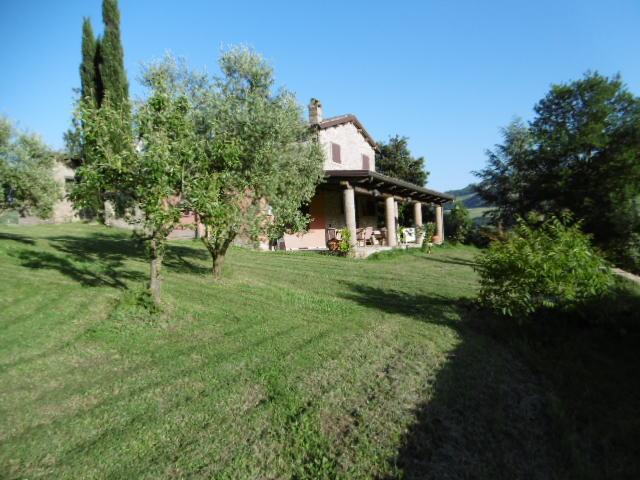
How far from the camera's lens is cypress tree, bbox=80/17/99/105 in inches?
883

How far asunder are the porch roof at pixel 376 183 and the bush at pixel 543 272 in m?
8.93

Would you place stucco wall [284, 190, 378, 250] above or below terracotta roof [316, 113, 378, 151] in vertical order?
below

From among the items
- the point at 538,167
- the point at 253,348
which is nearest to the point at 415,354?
the point at 253,348

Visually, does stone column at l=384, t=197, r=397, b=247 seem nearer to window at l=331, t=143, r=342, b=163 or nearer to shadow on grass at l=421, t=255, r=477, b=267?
shadow on grass at l=421, t=255, r=477, b=267

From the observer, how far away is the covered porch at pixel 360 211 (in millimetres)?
16156

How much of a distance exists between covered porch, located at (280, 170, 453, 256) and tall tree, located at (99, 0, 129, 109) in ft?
42.7

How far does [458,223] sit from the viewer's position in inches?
1152

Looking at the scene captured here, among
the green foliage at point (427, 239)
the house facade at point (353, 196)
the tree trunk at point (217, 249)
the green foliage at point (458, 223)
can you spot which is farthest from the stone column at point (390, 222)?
the tree trunk at point (217, 249)

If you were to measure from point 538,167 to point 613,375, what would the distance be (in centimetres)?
2728

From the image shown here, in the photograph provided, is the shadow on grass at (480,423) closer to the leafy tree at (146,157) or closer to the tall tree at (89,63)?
the leafy tree at (146,157)

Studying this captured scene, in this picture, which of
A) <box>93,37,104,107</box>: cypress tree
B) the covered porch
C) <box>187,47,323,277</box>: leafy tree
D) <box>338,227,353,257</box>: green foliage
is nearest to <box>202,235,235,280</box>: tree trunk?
<box>187,47,323,277</box>: leafy tree

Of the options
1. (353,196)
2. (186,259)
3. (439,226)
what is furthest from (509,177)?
(186,259)

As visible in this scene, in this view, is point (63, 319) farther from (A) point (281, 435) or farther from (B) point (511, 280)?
(B) point (511, 280)

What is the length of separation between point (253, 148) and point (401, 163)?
29.6 meters
